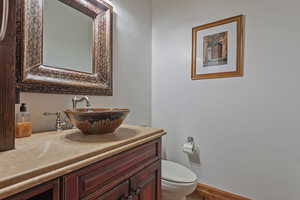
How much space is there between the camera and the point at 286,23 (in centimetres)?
127

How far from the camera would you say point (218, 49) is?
1.57 metres

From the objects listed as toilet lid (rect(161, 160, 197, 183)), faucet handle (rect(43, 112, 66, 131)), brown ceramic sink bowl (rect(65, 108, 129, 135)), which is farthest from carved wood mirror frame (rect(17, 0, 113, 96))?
toilet lid (rect(161, 160, 197, 183))

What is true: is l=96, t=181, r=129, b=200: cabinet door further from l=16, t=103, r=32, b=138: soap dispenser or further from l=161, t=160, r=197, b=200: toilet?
l=161, t=160, r=197, b=200: toilet

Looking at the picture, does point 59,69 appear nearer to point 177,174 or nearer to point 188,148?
point 177,174

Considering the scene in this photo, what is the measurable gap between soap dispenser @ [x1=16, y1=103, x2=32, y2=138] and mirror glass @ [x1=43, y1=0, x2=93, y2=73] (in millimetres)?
326

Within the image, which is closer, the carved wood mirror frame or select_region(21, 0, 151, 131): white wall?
the carved wood mirror frame

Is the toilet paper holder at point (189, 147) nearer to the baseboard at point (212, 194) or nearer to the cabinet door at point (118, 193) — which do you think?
the baseboard at point (212, 194)

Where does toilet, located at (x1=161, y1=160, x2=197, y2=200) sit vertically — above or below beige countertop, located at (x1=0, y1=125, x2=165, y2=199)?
below

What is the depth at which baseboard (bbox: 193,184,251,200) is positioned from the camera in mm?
1465

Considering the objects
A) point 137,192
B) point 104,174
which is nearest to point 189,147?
point 137,192

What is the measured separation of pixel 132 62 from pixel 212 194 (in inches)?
63.0

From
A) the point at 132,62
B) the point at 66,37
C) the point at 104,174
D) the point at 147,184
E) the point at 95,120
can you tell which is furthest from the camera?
the point at 132,62

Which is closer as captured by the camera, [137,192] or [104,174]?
[104,174]

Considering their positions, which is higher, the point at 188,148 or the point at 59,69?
the point at 59,69
